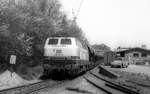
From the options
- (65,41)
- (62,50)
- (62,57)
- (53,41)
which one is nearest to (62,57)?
(62,57)

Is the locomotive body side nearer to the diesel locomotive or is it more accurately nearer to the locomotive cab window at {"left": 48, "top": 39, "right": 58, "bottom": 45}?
the diesel locomotive

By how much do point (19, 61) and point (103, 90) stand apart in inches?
362

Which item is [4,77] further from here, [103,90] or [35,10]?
[35,10]

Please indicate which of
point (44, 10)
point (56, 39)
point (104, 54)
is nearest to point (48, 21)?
point (44, 10)

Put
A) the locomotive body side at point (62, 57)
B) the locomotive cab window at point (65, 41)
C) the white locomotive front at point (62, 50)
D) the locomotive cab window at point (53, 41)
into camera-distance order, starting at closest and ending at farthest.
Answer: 1. the locomotive body side at point (62, 57)
2. the white locomotive front at point (62, 50)
3. the locomotive cab window at point (65, 41)
4. the locomotive cab window at point (53, 41)

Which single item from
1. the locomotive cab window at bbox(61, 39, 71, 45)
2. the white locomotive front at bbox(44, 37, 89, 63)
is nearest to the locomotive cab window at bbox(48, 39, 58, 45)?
the white locomotive front at bbox(44, 37, 89, 63)

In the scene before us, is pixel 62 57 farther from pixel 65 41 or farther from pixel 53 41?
pixel 53 41

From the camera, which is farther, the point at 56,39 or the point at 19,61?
the point at 19,61

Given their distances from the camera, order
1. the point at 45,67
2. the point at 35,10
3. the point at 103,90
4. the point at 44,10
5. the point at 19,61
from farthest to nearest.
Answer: the point at 44,10
the point at 35,10
the point at 19,61
the point at 45,67
the point at 103,90

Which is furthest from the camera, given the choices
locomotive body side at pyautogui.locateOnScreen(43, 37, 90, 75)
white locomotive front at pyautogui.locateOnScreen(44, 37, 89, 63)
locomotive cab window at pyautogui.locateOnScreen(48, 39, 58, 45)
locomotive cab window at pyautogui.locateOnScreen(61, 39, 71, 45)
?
locomotive cab window at pyautogui.locateOnScreen(48, 39, 58, 45)

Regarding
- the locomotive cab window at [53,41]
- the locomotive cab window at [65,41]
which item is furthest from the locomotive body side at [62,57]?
the locomotive cab window at [53,41]

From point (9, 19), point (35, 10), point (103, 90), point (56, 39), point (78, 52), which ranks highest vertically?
point (35, 10)

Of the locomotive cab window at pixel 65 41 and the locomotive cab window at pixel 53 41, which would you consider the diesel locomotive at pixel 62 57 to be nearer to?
the locomotive cab window at pixel 65 41

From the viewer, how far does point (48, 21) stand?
74.1 feet
